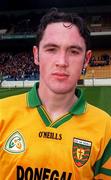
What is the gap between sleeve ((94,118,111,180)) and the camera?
202 cm

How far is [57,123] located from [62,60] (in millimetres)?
337

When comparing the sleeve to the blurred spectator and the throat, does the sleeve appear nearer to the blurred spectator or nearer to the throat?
the throat

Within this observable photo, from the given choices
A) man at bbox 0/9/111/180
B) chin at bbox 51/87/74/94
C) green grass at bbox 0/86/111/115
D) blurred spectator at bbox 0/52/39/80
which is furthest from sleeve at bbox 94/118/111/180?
blurred spectator at bbox 0/52/39/80

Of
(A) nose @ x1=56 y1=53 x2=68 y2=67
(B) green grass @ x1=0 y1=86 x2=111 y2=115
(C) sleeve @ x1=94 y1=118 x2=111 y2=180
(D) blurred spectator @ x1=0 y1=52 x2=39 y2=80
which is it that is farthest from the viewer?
(D) blurred spectator @ x1=0 y1=52 x2=39 y2=80

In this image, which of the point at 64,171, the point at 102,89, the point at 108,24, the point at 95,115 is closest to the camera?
the point at 64,171

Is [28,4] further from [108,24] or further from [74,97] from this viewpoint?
[74,97]

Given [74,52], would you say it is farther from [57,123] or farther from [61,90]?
[57,123]

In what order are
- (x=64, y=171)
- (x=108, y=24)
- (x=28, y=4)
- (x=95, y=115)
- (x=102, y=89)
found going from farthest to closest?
(x=28, y=4) → (x=108, y=24) → (x=102, y=89) → (x=95, y=115) → (x=64, y=171)

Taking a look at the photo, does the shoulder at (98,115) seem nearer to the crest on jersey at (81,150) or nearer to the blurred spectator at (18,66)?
the crest on jersey at (81,150)

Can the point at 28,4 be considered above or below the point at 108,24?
above

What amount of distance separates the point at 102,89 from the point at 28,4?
72.6ft

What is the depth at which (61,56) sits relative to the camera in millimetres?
1920

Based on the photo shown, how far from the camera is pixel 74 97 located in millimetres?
2145

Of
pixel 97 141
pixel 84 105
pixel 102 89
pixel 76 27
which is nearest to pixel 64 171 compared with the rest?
pixel 97 141
